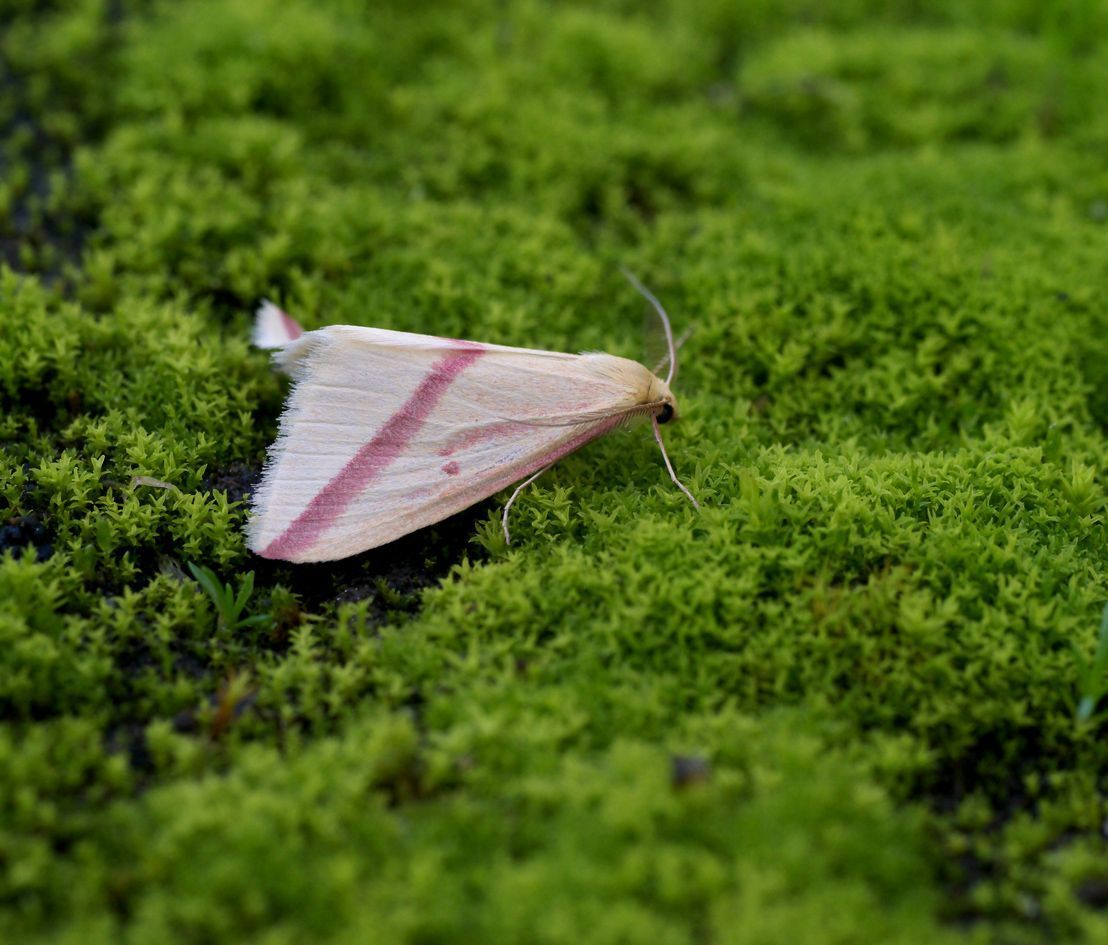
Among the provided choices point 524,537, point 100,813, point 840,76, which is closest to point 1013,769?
point 524,537

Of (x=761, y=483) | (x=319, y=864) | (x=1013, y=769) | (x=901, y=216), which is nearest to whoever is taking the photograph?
(x=319, y=864)

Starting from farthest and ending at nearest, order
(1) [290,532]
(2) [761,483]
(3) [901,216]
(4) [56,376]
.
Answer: (3) [901,216], (4) [56,376], (2) [761,483], (1) [290,532]

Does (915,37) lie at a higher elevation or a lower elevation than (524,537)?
higher

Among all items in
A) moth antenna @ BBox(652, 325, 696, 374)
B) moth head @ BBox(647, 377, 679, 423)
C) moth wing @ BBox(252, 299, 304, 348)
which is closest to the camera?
moth head @ BBox(647, 377, 679, 423)

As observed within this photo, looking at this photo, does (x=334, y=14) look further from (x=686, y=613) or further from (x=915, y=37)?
(x=686, y=613)

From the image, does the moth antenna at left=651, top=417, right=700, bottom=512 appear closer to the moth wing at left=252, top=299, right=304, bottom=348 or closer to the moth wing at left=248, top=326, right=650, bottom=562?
the moth wing at left=248, top=326, right=650, bottom=562

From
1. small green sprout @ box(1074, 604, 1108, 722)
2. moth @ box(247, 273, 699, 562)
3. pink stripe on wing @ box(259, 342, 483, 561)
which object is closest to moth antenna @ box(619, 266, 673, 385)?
moth @ box(247, 273, 699, 562)

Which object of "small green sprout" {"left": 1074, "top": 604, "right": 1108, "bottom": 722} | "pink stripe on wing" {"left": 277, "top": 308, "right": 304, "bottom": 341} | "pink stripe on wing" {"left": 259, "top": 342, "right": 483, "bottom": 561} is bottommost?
"small green sprout" {"left": 1074, "top": 604, "right": 1108, "bottom": 722}
